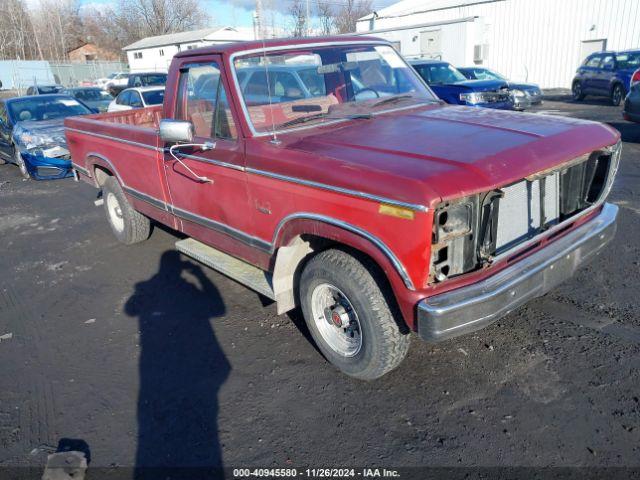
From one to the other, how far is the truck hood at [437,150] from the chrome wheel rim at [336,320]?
823 mm

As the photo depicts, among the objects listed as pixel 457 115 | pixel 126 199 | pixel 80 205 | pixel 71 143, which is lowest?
pixel 80 205

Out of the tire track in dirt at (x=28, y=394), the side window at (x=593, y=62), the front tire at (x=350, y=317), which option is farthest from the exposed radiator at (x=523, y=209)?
the side window at (x=593, y=62)

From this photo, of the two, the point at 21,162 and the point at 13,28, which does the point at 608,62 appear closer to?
the point at 21,162

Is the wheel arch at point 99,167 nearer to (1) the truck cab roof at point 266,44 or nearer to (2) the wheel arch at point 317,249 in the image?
(1) the truck cab roof at point 266,44

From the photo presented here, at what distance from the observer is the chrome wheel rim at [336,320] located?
3332mm

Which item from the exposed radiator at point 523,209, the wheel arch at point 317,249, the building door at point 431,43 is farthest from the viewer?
the building door at point 431,43

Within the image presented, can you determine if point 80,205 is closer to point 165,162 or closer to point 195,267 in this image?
point 195,267

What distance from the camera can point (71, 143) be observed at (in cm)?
658

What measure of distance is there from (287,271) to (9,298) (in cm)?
325

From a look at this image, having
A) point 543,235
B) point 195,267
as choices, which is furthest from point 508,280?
point 195,267

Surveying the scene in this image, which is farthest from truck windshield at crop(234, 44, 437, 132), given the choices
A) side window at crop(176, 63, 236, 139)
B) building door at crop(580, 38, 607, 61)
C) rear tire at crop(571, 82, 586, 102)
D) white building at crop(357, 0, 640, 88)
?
building door at crop(580, 38, 607, 61)

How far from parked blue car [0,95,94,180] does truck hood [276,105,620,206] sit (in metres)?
8.11

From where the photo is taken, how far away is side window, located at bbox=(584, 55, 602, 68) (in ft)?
57.5

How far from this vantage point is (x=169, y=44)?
46.4m
